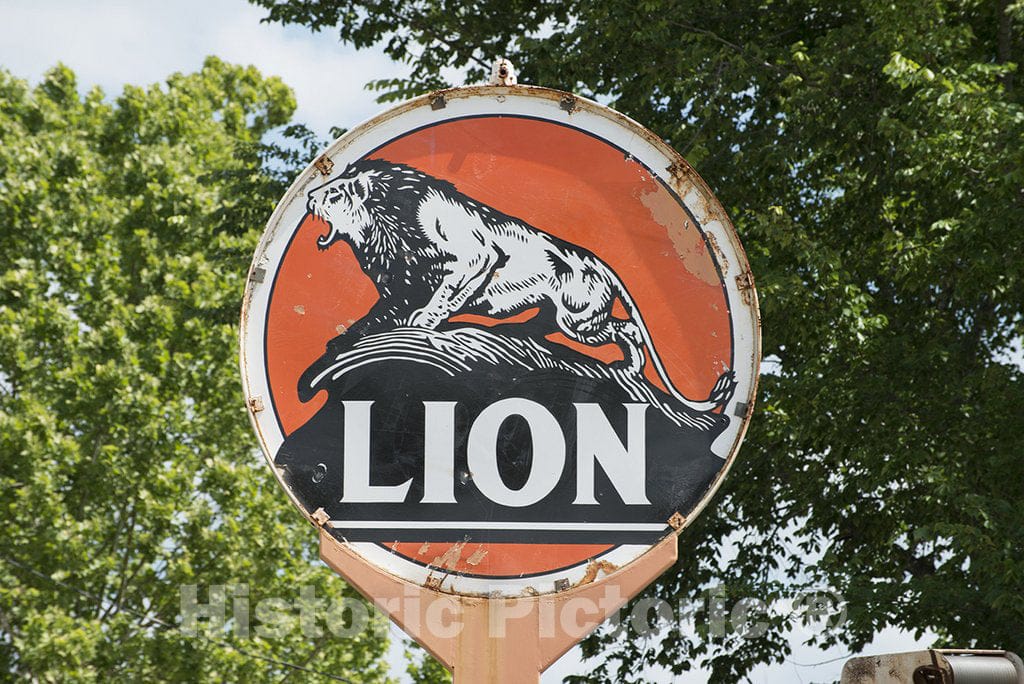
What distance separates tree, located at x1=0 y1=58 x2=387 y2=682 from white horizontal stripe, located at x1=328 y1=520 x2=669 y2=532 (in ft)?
44.3

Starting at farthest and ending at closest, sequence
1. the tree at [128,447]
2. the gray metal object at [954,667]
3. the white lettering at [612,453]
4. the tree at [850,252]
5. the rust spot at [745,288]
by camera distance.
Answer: the tree at [128,447]
the tree at [850,252]
the rust spot at [745,288]
the white lettering at [612,453]
the gray metal object at [954,667]

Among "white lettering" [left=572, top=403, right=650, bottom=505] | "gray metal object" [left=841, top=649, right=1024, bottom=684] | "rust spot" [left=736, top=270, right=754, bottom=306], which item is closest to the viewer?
"gray metal object" [left=841, top=649, right=1024, bottom=684]

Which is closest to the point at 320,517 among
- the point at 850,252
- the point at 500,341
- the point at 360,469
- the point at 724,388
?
the point at 360,469

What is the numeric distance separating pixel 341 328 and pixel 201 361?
53.4 ft

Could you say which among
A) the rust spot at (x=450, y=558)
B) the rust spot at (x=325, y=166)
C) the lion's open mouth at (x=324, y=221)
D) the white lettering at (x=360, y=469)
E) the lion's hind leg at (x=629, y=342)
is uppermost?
the rust spot at (x=325, y=166)

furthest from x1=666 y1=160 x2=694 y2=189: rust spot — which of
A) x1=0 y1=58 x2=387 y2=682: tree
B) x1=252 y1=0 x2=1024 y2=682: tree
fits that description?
x1=0 y1=58 x2=387 y2=682: tree

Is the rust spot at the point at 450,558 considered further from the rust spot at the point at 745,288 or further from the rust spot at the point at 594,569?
the rust spot at the point at 745,288

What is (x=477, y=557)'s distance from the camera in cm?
241

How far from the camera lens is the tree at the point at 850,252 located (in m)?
8.43

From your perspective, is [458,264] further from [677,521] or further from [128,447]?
[128,447]

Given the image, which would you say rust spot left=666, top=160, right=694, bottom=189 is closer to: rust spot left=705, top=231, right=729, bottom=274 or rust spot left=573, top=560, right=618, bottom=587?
rust spot left=705, top=231, right=729, bottom=274

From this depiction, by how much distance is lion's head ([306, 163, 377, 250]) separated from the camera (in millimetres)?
2564

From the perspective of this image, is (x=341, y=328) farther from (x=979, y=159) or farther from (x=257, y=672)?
(x=257, y=672)

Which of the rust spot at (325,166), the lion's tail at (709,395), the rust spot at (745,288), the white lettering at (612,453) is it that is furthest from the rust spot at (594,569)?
the rust spot at (325,166)
